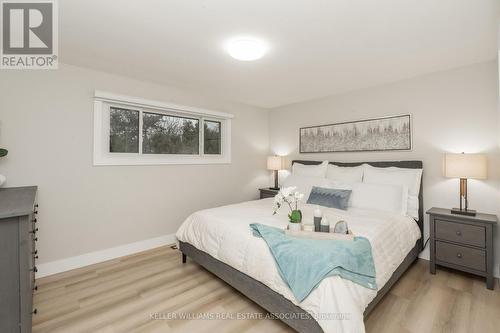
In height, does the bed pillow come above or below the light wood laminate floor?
above

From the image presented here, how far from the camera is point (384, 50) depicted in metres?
2.18

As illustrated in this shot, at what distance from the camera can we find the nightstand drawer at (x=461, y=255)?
2.18 m

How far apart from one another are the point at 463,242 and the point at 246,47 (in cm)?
279

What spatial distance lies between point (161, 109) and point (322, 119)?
8.26ft

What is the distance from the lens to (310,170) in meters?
3.64

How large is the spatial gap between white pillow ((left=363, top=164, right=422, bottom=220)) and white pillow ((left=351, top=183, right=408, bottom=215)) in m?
0.11

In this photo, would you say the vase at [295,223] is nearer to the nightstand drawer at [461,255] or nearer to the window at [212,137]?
the nightstand drawer at [461,255]

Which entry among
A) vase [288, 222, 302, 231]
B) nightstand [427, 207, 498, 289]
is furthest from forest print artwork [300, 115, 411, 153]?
vase [288, 222, 302, 231]

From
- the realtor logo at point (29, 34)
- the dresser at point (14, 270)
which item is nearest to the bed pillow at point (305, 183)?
the dresser at point (14, 270)

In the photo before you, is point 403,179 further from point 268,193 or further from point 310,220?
point 268,193

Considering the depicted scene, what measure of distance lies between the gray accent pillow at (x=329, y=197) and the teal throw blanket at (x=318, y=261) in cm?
105

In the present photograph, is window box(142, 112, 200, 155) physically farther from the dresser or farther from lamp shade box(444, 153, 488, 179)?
lamp shade box(444, 153, 488, 179)

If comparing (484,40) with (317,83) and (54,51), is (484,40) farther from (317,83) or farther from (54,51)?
(54,51)

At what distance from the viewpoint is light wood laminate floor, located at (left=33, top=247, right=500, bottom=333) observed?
1.69m
